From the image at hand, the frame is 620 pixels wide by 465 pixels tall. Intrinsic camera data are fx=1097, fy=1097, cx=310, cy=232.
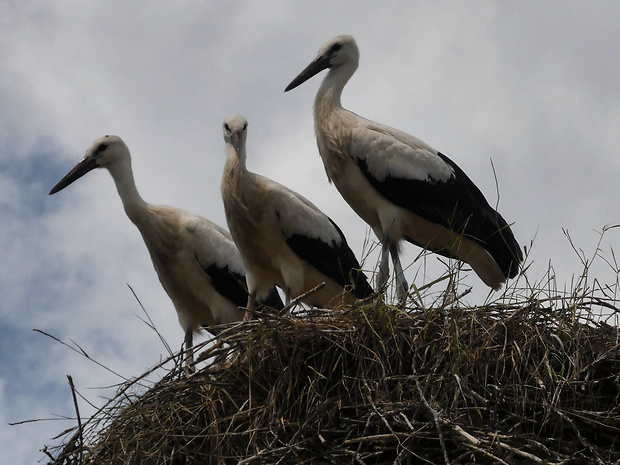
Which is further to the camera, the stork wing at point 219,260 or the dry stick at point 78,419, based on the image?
the stork wing at point 219,260

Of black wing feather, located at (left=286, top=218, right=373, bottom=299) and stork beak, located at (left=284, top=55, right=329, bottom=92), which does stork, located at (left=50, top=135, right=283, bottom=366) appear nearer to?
black wing feather, located at (left=286, top=218, right=373, bottom=299)

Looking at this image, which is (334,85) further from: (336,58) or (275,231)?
(275,231)

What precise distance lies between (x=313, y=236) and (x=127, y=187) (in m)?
1.42

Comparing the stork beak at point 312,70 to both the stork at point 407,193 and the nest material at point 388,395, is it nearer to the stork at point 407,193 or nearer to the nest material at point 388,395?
the stork at point 407,193

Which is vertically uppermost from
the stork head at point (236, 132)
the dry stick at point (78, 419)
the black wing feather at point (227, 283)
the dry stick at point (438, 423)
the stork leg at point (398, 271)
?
the stork head at point (236, 132)

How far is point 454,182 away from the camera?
6.24m

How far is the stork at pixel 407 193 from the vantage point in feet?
20.1

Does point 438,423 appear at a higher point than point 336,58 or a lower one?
lower

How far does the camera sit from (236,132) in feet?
20.7

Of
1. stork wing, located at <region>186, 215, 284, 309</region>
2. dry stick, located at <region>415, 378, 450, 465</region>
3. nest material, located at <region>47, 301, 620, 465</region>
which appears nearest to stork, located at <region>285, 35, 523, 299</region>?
stork wing, located at <region>186, 215, 284, 309</region>

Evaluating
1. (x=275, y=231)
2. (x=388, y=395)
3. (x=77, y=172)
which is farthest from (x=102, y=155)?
(x=388, y=395)

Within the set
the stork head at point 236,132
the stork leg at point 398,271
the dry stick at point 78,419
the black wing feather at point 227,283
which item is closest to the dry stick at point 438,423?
the dry stick at point 78,419

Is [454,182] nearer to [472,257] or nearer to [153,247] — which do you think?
[472,257]

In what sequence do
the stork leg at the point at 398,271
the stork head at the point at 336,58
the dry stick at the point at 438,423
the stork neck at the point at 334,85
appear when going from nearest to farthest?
the dry stick at the point at 438,423
the stork leg at the point at 398,271
the stork neck at the point at 334,85
the stork head at the point at 336,58
